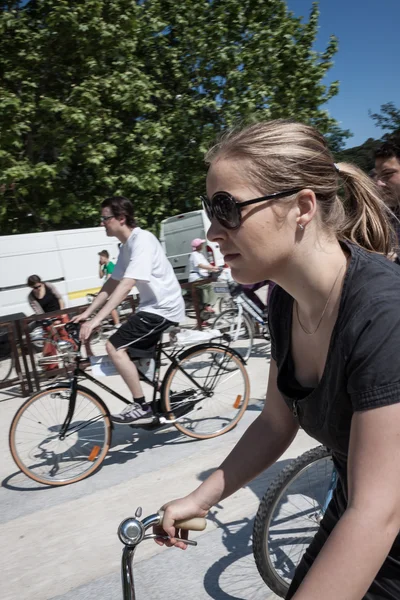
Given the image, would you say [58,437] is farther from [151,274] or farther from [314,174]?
[314,174]

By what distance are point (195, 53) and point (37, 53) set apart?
5.48m

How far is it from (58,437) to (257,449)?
326cm

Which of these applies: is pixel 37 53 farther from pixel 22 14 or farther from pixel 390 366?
pixel 390 366

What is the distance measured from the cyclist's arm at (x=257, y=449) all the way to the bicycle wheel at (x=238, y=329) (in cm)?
614

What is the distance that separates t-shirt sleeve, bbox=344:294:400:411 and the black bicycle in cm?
351

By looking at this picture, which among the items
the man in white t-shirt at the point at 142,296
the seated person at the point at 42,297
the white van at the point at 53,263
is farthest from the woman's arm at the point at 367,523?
the white van at the point at 53,263

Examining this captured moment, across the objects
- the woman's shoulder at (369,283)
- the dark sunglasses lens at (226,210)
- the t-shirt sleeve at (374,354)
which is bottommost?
the t-shirt sleeve at (374,354)

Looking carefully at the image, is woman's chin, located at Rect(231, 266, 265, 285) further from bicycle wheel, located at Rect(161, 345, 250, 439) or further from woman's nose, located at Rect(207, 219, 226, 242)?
bicycle wheel, located at Rect(161, 345, 250, 439)

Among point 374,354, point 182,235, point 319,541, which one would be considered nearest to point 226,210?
→ point 374,354

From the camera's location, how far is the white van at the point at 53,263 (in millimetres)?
10109

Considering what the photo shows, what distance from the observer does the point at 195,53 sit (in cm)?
1609

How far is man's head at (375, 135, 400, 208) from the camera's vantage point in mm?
3475

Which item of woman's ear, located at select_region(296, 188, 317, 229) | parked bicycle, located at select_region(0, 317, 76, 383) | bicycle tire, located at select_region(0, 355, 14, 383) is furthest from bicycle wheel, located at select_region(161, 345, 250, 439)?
woman's ear, located at select_region(296, 188, 317, 229)

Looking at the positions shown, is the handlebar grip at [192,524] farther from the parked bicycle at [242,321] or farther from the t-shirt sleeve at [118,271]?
the parked bicycle at [242,321]
